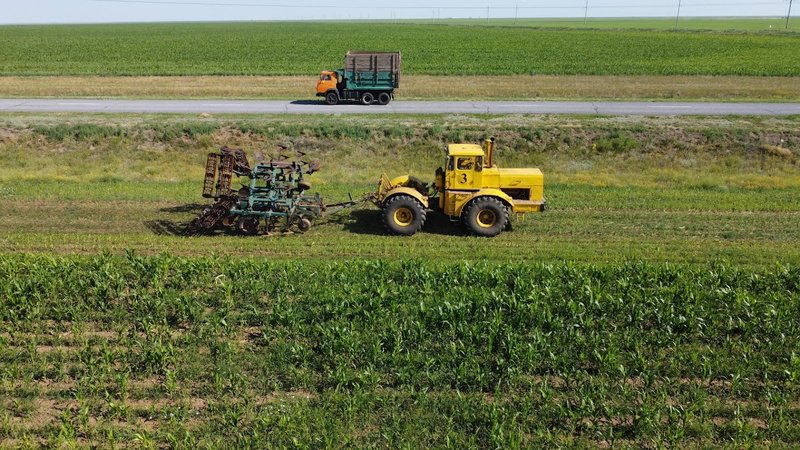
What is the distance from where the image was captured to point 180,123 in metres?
27.9

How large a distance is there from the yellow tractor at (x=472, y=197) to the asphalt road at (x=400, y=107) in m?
14.5

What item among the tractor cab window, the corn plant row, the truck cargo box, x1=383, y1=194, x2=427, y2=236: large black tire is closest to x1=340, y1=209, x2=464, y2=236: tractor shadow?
x1=383, y1=194, x2=427, y2=236: large black tire

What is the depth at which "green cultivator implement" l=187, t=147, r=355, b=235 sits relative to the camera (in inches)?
695

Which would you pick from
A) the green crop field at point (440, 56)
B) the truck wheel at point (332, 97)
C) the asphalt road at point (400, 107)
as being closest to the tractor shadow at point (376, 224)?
the asphalt road at point (400, 107)

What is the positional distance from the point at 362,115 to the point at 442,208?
1360cm

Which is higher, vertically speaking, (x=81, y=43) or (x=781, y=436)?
(x=81, y=43)

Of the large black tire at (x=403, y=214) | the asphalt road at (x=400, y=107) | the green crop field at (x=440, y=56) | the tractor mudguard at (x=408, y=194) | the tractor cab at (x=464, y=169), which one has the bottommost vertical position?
the large black tire at (x=403, y=214)

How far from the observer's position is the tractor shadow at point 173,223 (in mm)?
18147

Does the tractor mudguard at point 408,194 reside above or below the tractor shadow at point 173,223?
above

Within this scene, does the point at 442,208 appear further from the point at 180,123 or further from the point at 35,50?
the point at 35,50

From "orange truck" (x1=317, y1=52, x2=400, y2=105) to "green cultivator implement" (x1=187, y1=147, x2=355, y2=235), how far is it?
51.5 ft

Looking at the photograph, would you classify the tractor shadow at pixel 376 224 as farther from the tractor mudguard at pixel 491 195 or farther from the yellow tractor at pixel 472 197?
the tractor mudguard at pixel 491 195

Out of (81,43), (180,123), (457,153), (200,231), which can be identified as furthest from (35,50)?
(457,153)

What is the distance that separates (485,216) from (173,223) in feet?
28.1
